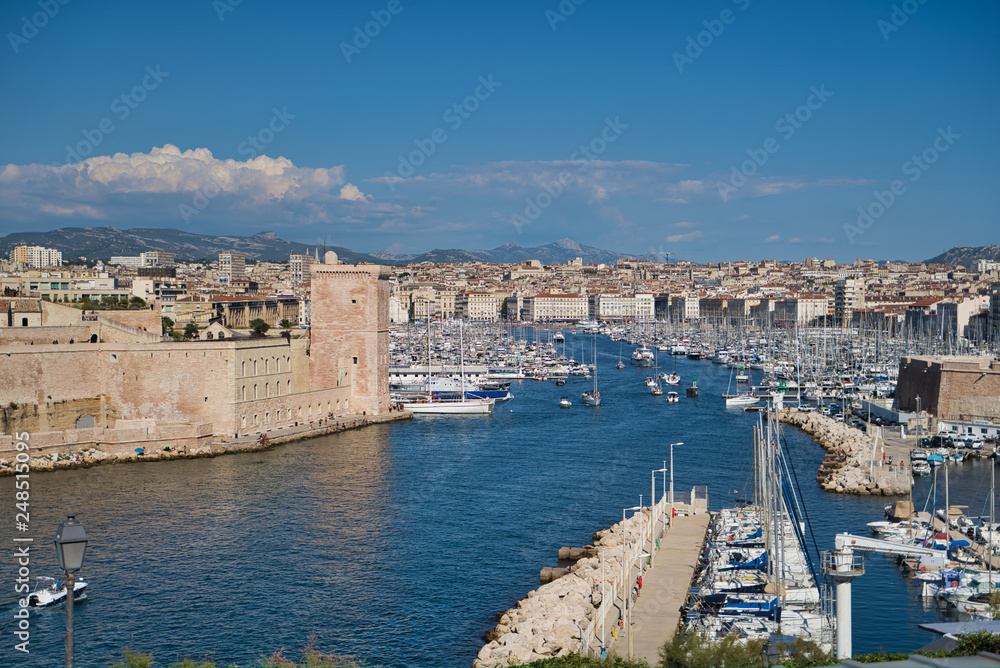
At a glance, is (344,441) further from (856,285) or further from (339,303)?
(856,285)

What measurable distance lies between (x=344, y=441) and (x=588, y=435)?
5.47 metres

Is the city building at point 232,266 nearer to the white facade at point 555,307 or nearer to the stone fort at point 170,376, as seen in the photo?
the white facade at point 555,307

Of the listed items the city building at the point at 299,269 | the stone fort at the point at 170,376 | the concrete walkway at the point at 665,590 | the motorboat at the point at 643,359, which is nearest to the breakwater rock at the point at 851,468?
the concrete walkway at the point at 665,590

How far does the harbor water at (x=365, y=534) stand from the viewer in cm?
874

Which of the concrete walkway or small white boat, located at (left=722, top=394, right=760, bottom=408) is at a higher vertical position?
small white boat, located at (left=722, top=394, right=760, bottom=408)

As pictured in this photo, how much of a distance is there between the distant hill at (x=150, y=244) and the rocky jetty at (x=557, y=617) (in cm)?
9567

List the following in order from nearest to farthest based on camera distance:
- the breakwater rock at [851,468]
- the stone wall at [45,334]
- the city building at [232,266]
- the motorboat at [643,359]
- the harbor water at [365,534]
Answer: the harbor water at [365,534], the breakwater rock at [851,468], the stone wall at [45,334], the motorboat at [643,359], the city building at [232,266]

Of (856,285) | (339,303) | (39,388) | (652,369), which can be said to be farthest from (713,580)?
(856,285)

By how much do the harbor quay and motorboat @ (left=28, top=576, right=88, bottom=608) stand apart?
408cm

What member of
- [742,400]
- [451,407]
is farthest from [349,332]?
[742,400]

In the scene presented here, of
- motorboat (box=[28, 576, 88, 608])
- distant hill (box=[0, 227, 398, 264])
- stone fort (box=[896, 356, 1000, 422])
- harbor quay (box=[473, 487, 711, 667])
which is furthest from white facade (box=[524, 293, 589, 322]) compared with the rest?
motorboat (box=[28, 576, 88, 608])

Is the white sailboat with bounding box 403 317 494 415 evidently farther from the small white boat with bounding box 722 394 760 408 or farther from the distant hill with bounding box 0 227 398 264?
the distant hill with bounding box 0 227 398 264

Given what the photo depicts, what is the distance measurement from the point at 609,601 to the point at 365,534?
443 centimetres

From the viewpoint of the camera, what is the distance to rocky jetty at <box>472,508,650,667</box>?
7770 millimetres
